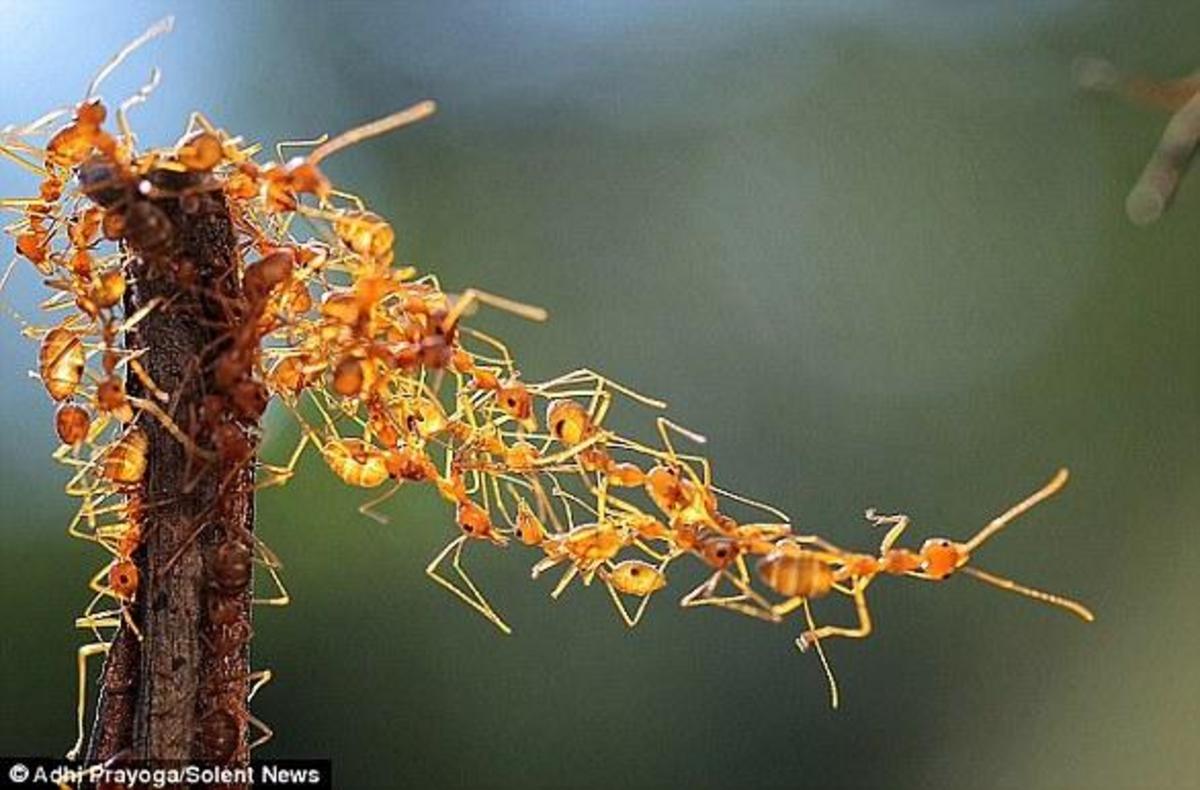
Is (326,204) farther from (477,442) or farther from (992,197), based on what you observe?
(992,197)

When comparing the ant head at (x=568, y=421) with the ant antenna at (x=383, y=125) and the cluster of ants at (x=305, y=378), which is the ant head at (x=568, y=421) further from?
the ant antenna at (x=383, y=125)

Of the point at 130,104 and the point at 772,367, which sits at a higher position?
the point at 772,367

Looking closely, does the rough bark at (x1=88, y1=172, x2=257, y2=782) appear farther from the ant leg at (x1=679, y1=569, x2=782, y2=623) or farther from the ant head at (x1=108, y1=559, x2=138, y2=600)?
the ant leg at (x1=679, y1=569, x2=782, y2=623)

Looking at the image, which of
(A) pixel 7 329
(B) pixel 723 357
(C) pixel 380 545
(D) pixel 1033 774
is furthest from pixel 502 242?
(D) pixel 1033 774

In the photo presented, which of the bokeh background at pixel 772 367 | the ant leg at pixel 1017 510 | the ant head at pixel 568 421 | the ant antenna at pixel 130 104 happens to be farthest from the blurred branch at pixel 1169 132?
the bokeh background at pixel 772 367

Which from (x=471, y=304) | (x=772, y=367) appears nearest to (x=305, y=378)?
(x=471, y=304)

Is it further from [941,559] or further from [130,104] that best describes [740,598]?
[130,104]

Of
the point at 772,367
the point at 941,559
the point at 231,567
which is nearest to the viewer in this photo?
the point at 231,567
